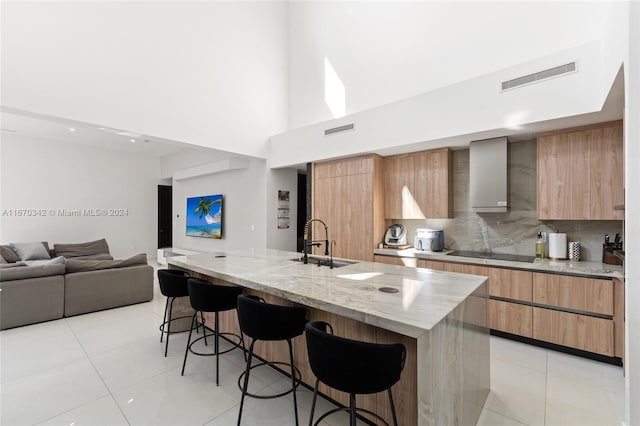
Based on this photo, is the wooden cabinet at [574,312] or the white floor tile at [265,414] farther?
the wooden cabinet at [574,312]

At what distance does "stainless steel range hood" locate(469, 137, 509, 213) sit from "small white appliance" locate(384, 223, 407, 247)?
49.4 inches

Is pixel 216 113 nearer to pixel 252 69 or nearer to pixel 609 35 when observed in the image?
pixel 252 69

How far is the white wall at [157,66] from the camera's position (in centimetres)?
330

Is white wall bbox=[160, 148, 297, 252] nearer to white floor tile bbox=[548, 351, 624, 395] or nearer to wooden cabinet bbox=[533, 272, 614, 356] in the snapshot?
wooden cabinet bbox=[533, 272, 614, 356]

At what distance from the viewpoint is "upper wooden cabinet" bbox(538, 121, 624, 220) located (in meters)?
2.91

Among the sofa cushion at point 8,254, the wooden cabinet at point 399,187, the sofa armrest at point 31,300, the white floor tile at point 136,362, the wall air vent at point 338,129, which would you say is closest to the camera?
the white floor tile at point 136,362

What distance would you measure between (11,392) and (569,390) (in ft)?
15.0

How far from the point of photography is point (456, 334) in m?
1.59

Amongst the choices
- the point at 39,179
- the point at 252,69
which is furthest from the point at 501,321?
the point at 39,179

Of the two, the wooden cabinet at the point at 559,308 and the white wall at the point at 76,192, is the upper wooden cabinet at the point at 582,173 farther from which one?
the white wall at the point at 76,192

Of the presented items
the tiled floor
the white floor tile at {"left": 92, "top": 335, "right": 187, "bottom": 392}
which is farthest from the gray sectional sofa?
the white floor tile at {"left": 92, "top": 335, "right": 187, "bottom": 392}

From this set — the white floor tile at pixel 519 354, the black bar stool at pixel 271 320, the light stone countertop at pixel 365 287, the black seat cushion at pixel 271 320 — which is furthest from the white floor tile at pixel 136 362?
the white floor tile at pixel 519 354

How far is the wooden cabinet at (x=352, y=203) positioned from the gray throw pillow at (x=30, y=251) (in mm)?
6231

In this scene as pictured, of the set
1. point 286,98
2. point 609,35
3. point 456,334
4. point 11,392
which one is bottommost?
point 11,392
